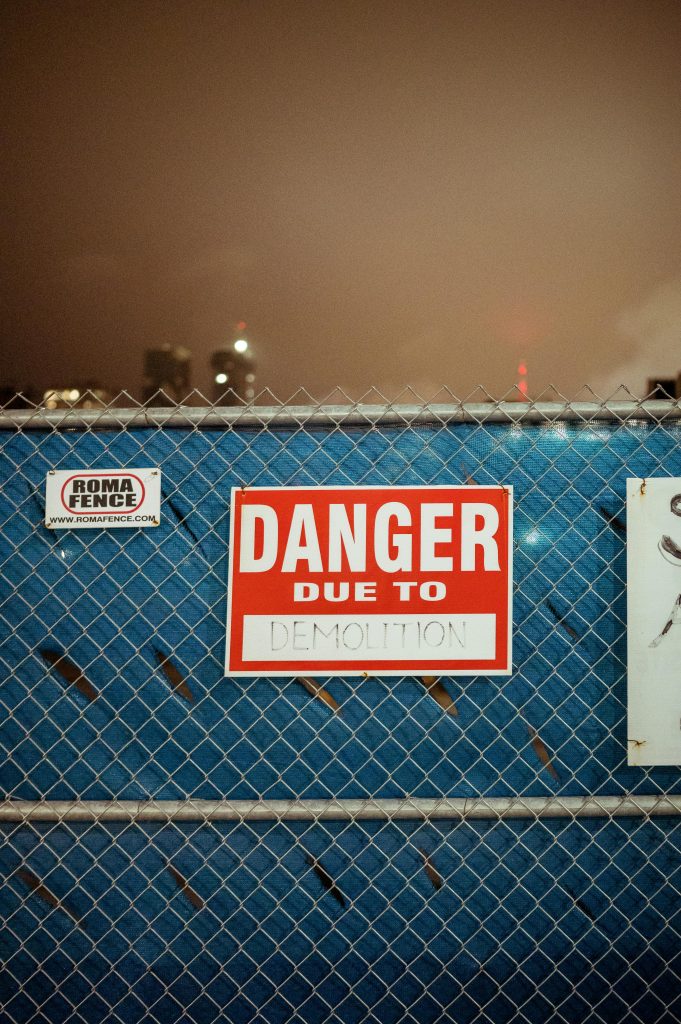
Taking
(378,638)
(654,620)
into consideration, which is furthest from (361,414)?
(654,620)

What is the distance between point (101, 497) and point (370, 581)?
97 cm

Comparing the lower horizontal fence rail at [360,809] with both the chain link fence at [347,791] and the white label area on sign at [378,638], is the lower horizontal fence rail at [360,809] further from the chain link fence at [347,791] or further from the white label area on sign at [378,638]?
the white label area on sign at [378,638]

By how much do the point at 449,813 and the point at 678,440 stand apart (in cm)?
146

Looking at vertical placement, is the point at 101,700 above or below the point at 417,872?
above

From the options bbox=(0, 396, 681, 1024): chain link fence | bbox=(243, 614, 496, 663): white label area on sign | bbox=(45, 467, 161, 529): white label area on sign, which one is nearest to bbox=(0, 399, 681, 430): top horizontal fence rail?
bbox=(0, 396, 681, 1024): chain link fence

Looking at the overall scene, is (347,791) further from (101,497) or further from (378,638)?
(101,497)

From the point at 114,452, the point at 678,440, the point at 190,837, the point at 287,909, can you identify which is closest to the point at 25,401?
the point at 114,452

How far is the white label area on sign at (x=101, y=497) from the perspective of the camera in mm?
2615

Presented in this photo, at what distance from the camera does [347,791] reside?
253 cm

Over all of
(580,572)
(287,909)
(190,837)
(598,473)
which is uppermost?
(598,473)

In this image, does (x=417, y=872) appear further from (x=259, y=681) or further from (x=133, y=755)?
(x=133, y=755)

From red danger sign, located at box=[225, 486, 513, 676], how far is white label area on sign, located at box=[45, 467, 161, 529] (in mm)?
307

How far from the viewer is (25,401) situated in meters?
2.70

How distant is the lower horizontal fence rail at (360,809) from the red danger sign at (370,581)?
43cm
